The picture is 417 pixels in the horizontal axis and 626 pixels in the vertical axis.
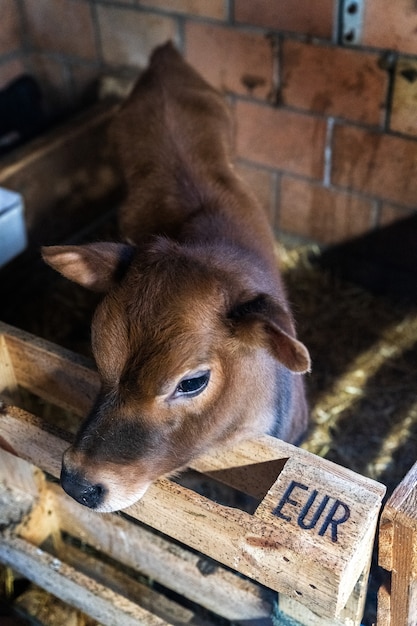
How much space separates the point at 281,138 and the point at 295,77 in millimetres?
381

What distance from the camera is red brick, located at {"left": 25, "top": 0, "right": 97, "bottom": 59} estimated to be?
462 cm

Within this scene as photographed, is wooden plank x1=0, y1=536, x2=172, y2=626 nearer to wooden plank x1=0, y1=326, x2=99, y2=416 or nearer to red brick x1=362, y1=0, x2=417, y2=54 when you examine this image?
wooden plank x1=0, y1=326, x2=99, y2=416

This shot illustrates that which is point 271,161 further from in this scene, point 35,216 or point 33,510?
point 33,510

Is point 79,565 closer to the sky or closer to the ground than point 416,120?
closer to the ground

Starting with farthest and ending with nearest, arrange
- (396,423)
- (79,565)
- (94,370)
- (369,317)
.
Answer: (369,317)
(396,423)
(79,565)
(94,370)

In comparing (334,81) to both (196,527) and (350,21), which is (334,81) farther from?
(196,527)

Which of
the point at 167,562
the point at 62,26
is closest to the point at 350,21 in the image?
the point at 62,26

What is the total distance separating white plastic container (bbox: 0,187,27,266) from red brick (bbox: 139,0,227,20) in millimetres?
1462

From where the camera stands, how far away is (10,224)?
362 cm

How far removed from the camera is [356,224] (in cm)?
423

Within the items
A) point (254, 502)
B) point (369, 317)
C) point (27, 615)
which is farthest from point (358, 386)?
point (27, 615)

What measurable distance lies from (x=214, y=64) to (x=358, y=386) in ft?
6.50

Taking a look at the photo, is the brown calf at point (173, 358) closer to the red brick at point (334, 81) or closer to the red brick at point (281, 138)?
the red brick at point (334, 81)

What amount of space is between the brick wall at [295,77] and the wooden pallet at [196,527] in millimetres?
2263
